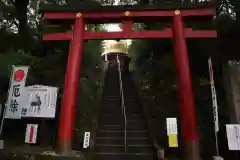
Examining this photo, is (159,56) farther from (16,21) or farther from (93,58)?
(16,21)

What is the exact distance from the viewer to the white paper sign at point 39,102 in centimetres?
879

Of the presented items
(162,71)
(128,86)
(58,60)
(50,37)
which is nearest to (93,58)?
(128,86)

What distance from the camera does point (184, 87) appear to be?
757 cm

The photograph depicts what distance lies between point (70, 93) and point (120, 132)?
2863 millimetres

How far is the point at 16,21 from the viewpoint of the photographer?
1353 cm

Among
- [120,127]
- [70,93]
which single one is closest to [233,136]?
[120,127]

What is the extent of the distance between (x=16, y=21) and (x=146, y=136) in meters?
8.76

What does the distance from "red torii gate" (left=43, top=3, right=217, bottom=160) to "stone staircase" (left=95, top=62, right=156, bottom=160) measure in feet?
5.81

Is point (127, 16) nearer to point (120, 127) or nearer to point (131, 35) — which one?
point (131, 35)

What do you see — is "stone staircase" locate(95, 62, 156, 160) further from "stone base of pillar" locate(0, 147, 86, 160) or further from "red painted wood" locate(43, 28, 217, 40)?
"red painted wood" locate(43, 28, 217, 40)

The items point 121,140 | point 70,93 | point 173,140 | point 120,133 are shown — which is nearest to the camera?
point 173,140

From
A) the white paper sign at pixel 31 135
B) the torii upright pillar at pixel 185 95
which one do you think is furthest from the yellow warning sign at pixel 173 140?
the white paper sign at pixel 31 135

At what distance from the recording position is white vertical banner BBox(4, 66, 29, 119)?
28.5ft

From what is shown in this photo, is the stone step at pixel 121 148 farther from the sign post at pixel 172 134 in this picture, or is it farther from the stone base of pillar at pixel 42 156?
the sign post at pixel 172 134
